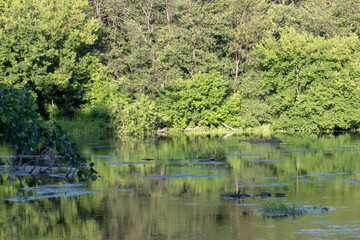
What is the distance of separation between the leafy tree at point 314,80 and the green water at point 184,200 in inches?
906

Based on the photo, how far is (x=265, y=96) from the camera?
178ft

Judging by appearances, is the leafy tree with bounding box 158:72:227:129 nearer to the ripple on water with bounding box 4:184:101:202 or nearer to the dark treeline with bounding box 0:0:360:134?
the dark treeline with bounding box 0:0:360:134

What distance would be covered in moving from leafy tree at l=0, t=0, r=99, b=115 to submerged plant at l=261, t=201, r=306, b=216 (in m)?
33.2

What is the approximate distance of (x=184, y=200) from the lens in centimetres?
1633

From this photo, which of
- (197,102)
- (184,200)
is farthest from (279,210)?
(197,102)

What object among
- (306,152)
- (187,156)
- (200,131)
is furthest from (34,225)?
(200,131)

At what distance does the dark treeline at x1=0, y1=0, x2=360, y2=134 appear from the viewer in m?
47.7

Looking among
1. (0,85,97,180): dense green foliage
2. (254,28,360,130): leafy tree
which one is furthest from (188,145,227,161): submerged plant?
(254,28,360,130): leafy tree

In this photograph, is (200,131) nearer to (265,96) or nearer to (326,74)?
(265,96)

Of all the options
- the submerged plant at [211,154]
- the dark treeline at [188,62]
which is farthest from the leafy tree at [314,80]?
the submerged plant at [211,154]

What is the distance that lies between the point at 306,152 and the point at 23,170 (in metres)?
14.9

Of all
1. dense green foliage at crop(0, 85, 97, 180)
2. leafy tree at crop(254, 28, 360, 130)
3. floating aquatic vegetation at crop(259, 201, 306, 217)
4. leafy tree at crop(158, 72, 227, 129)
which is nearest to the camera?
dense green foliage at crop(0, 85, 97, 180)

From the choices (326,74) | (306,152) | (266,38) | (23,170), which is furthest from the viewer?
(266,38)

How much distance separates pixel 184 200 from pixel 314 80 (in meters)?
37.7
